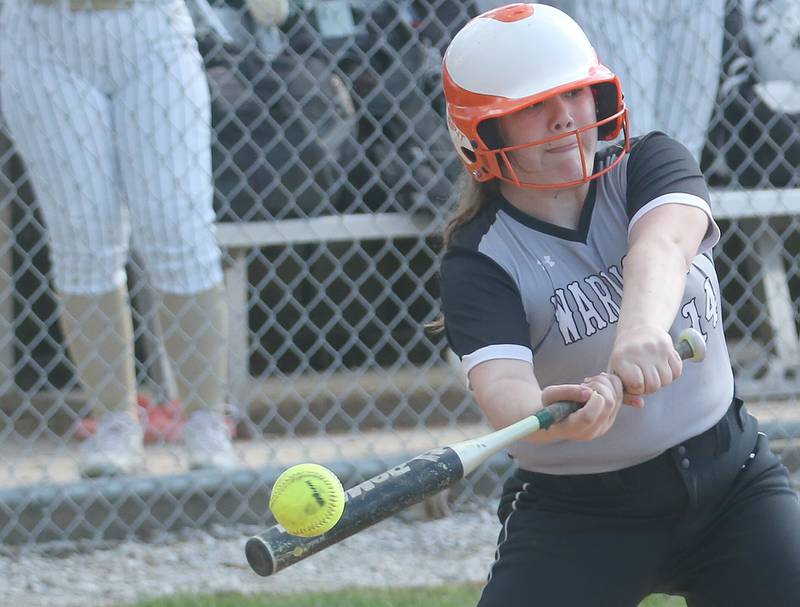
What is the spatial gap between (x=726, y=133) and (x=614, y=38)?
2.83 ft

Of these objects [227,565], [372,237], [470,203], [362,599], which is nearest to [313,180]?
[372,237]

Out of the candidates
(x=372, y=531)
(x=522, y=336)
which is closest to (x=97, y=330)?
(x=372, y=531)

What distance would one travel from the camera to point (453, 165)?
4277 mm

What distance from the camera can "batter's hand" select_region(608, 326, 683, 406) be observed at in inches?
71.2

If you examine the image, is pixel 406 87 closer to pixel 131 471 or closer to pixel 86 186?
pixel 86 186

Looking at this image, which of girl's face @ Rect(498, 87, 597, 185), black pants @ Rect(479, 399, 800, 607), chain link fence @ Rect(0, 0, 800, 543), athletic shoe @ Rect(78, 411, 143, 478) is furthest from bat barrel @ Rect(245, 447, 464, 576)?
athletic shoe @ Rect(78, 411, 143, 478)

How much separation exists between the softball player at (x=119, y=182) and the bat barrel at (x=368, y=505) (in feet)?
6.76

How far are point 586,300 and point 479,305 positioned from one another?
0.59 ft

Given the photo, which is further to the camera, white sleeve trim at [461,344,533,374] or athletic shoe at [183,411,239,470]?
athletic shoe at [183,411,239,470]

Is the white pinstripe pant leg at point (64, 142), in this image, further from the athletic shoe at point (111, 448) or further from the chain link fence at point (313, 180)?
the athletic shoe at point (111, 448)

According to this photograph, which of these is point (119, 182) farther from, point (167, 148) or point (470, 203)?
point (470, 203)

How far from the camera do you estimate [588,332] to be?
7.05 feet

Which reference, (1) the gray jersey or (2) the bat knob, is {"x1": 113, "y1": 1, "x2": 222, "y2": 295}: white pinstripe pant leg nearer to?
(1) the gray jersey

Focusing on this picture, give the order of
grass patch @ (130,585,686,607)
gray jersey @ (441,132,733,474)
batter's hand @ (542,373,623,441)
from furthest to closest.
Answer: grass patch @ (130,585,686,607) → gray jersey @ (441,132,733,474) → batter's hand @ (542,373,623,441)
